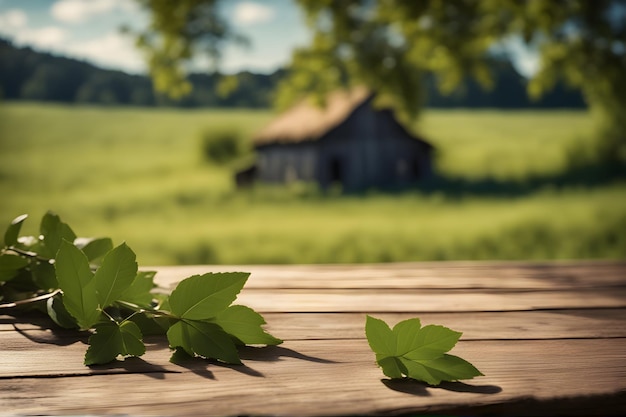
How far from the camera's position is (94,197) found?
24.0 m

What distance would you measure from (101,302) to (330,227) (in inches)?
549

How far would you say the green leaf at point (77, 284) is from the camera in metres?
0.88

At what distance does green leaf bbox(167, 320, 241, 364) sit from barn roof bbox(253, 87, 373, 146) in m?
21.6

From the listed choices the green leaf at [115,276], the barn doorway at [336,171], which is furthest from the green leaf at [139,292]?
the barn doorway at [336,171]

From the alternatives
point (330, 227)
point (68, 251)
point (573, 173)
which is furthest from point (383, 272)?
point (573, 173)

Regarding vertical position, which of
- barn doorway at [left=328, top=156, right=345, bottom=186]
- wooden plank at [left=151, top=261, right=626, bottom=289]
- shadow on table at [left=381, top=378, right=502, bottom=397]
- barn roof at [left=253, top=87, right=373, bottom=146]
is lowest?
shadow on table at [left=381, top=378, right=502, bottom=397]

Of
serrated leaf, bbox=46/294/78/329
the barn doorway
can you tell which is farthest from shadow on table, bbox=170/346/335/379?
the barn doorway

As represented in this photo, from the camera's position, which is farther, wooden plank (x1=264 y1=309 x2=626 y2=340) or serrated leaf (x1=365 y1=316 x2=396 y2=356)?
wooden plank (x1=264 y1=309 x2=626 y2=340)

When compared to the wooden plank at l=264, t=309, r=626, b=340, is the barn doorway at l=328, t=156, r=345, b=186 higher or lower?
higher

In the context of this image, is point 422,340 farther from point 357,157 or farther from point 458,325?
point 357,157

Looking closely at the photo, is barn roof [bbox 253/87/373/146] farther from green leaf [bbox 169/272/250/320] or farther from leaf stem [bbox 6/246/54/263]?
green leaf [bbox 169/272/250/320]

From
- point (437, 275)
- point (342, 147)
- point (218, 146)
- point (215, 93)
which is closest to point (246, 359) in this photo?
point (437, 275)

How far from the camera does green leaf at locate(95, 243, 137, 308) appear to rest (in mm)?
909

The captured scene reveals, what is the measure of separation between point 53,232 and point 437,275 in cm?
98
